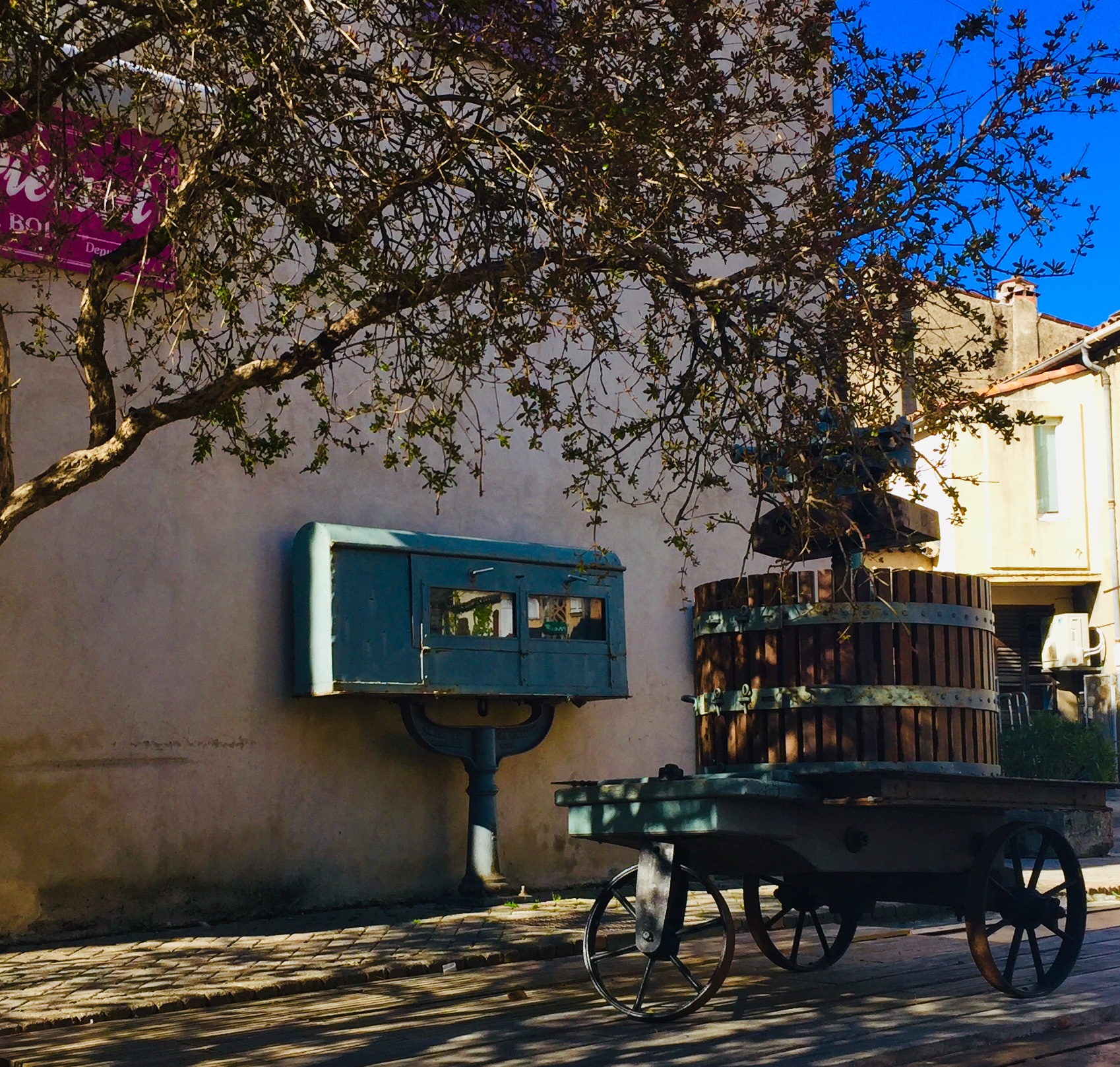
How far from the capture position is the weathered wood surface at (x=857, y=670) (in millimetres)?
7797

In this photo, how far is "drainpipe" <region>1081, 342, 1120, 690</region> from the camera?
82.9 ft

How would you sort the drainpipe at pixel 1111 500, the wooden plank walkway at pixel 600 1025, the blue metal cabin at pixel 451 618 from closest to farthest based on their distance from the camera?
the wooden plank walkway at pixel 600 1025
the blue metal cabin at pixel 451 618
the drainpipe at pixel 1111 500

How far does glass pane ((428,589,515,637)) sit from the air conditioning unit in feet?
51.9

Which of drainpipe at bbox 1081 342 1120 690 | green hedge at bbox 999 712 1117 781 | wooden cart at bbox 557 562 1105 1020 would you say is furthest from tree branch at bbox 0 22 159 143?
drainpipe at bbox 1081 342 1120 690

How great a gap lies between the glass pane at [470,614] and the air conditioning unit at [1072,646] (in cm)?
1582

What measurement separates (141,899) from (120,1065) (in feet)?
14.7

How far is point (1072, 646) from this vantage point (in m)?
25.6

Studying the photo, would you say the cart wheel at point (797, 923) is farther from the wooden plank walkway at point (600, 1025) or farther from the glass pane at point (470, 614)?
the glass pane at point (470, 614)

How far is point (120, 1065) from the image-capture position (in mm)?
6441

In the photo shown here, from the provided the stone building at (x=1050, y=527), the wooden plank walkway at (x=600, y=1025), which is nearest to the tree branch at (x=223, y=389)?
the wooden plank walkway at (x=600, y=1025)

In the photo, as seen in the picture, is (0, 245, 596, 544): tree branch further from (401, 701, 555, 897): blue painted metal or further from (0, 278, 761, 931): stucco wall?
(401, 701, 555, 897): blue painted metal

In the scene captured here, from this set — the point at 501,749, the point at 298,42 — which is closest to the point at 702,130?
the point at 298,42

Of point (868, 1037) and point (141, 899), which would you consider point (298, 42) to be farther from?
point (141, 899)

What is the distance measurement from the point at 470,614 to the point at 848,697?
512cm
